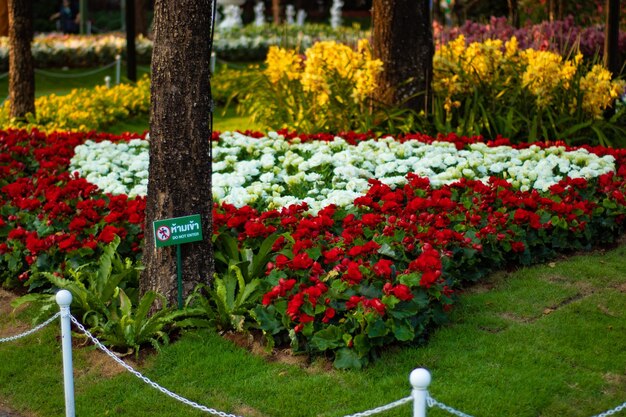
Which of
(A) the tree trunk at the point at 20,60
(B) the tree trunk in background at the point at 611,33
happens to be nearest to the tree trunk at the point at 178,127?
(B) the tree trunk in background at the point at 611,33

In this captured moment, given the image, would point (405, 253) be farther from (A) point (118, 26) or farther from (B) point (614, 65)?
(A) point (118, 26)

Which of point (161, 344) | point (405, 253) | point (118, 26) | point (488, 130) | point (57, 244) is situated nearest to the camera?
point (161, 344)

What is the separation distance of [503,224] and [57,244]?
315cm

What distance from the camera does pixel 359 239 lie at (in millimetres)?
6402

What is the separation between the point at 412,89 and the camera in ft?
35.1

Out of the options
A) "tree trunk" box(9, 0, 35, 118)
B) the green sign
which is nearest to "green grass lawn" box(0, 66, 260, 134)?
"tree trunk" box(9, 0, 35, 118)

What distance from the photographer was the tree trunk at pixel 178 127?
19.7 ft

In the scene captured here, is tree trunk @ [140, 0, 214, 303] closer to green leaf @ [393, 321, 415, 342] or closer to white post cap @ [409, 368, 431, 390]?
green leaf @ [393, 321, 415, 342]

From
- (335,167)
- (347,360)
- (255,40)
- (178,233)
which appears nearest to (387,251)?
(347,360)

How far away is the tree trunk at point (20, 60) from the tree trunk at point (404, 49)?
486 centimetres

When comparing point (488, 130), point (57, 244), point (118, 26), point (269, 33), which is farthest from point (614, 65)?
point (118, 26)

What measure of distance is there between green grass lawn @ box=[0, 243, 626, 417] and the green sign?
1.92 feet

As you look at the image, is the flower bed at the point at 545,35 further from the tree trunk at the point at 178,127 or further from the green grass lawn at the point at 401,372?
the tree trunk at the point at 178,127

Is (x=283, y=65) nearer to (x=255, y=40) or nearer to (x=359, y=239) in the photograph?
(x=359, y=239)
